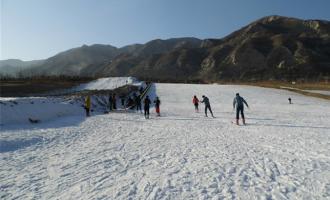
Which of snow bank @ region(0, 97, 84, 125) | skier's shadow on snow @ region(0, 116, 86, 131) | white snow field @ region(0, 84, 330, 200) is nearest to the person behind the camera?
white snow field @ region(0, 84, 330, 200)

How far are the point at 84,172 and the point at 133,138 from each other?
19.3 feet

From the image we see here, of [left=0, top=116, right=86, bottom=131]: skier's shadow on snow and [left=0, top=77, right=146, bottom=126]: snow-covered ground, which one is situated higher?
[left=0, top=77, right=146, bottom=126]: snow-covered ground

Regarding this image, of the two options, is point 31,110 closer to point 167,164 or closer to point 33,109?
point 33,109

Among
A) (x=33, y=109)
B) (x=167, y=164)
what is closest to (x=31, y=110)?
(x=33, y=109)

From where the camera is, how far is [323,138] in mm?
14258

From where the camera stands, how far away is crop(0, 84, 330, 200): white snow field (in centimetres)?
780

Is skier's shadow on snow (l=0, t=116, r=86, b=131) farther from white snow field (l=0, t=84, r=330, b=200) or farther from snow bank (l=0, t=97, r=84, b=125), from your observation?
white snow field (l=0, t=84, r=330, b=200)

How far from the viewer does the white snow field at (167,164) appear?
7.80 meters

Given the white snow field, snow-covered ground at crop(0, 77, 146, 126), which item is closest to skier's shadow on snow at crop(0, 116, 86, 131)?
snow-covered ground at crop(0, 77, 146, 126)

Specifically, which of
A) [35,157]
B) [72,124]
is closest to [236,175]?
[35,157]

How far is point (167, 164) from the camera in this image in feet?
33.6

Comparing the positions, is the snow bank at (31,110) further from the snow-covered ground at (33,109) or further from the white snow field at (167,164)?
the white snow field at (167,164)

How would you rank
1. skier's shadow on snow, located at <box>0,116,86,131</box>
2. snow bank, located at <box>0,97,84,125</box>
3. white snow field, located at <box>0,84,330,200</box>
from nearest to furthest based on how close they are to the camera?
white snow field, located at <box>0,84,330,200</box> < skier's shadow on snow, located at <box>0,116,86,131</box> < snow bank, located at <box>0,97,84,125</box>

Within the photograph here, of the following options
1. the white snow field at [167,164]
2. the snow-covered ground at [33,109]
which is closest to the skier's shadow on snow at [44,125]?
the snow-covered ground at [33,109]
